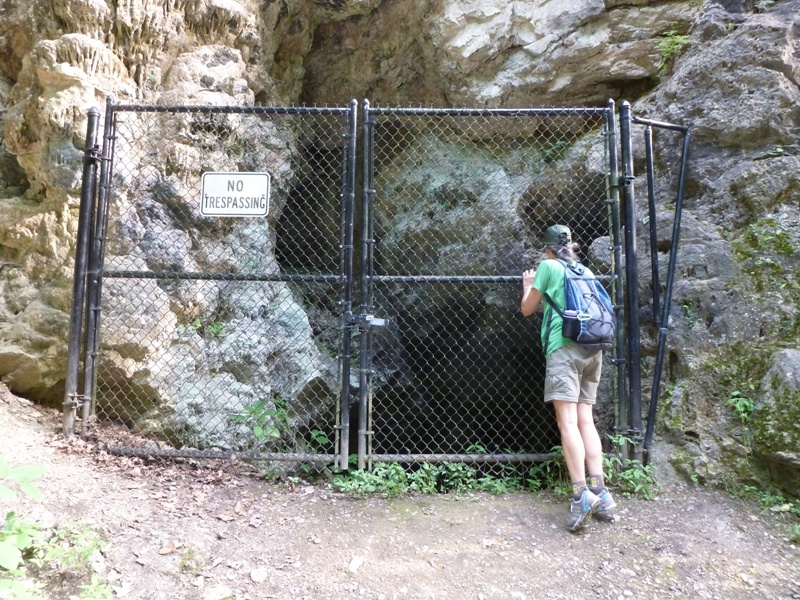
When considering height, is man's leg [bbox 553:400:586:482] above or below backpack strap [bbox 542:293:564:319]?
below

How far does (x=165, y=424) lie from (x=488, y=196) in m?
4.01

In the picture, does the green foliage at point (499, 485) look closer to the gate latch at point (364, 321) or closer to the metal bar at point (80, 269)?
the gate latch at point (364, 321)

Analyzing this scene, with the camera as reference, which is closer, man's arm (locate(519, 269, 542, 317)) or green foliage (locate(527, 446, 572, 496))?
man's arm (locate(519, 269, 542, 317))

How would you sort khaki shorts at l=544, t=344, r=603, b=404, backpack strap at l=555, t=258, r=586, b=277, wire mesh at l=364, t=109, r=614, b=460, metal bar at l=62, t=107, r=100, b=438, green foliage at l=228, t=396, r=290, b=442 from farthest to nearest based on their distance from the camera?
wire mesh at l=364, t=109, r=614, b=460
green foliage at l=228, t=396, r=290, b=442
metal bar at l=62, t=107, r=100, b=438
backpack strap at l=555, t=258, r=586, b=277
khaki shorts at l=544, t=344, r=603, b=404

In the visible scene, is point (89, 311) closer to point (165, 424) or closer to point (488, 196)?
point (165, 424)

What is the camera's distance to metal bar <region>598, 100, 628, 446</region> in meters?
3.49

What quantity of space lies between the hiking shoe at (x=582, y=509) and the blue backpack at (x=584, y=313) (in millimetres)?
837

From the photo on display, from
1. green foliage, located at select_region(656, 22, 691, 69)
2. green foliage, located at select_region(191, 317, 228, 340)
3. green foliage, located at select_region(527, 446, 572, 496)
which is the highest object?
green foliage, located at select_region(656, 22, 691, 69)

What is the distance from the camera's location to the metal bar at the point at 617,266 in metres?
3.49

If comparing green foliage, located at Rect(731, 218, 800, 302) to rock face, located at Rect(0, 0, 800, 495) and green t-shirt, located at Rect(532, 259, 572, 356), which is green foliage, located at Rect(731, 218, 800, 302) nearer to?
rock face, located at Rect(0, 0, 800, 495)

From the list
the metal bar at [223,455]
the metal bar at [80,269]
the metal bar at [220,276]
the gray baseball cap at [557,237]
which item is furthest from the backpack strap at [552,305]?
the metal bar at [80,269]

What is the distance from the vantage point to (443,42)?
589 cm

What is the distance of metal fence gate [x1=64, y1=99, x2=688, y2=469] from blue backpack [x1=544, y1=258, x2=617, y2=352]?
1.68 feet

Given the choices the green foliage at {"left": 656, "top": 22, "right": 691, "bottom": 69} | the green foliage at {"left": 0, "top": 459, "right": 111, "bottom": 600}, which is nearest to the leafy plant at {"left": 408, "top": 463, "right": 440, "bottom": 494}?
the green foliage at {"left": 0, "top": 459, "right": 111, "bottom": 600}
